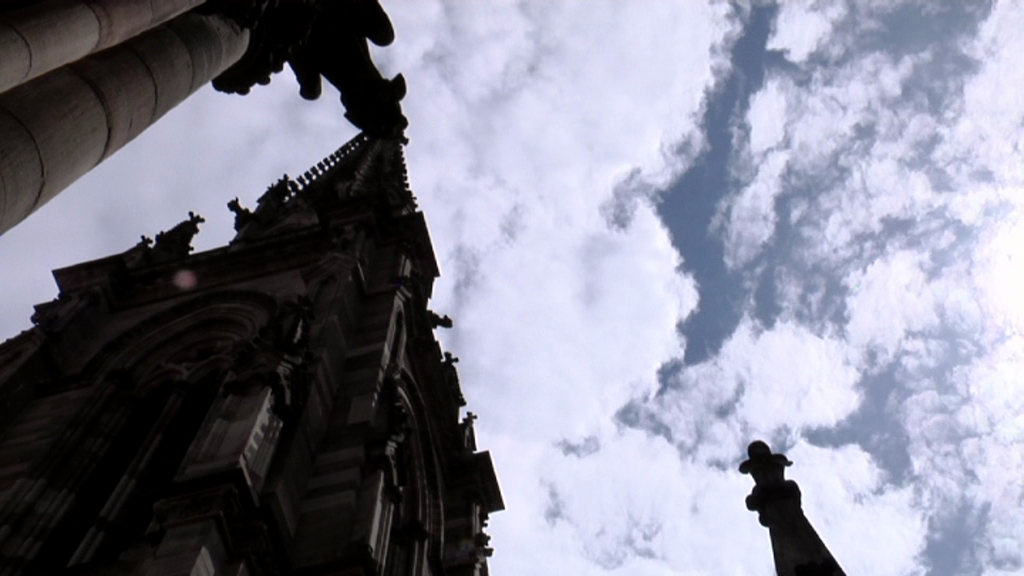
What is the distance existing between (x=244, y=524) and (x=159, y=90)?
610cm

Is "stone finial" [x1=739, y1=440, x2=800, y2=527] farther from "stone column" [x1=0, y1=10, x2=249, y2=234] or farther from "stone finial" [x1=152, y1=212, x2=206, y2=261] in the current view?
"stone finial" [x1=152, y1=212, x2=206, y2=261]

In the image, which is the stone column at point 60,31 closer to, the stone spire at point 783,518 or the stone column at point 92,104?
the stone column at point 92,104

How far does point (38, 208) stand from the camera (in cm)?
555

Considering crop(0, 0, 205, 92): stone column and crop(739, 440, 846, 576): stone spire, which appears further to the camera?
crop(739, 440, 846, 576): stone spire

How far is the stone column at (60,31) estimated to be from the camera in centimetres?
509

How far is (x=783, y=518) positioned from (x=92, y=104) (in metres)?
5.41

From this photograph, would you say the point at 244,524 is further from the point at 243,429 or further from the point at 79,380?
the point at 79,380

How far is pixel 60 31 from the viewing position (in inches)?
213

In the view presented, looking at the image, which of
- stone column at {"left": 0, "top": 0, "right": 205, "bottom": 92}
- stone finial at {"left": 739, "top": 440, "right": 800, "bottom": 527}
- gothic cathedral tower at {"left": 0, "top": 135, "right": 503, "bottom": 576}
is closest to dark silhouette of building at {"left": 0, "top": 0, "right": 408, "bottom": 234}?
stone column at {"left": 0, "top": 0, "right": 205, "bottom": 92}

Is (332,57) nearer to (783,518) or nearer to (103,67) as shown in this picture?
(103,67)

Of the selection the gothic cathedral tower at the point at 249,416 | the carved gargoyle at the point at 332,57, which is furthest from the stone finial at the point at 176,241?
the carved gargoyle at the point at 332,57

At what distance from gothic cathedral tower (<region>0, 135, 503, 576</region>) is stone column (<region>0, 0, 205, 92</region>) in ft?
18.5

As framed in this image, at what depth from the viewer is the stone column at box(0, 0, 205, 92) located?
16.7 feet

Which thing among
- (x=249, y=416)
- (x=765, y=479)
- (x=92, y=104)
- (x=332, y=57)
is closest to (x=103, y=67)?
(x=92, y=104)
